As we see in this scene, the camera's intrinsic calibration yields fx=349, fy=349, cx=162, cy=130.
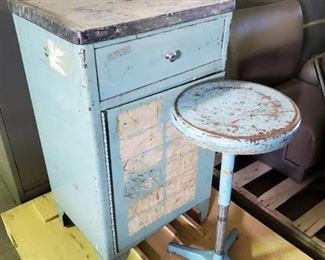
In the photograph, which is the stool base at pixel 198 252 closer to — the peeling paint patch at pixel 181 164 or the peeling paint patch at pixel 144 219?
the peeling paint patch at pixel 144 219

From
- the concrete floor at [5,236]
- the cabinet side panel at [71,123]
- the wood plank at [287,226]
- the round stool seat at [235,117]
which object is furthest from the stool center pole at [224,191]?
the concrete floor at [5,236]

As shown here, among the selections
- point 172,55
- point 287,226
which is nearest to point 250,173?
point 287,226

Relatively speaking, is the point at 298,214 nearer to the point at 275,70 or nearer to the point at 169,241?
the point at 169,241

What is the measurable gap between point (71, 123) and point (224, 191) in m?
0.47

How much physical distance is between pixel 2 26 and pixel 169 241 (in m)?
0.96

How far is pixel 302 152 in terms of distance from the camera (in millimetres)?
1521

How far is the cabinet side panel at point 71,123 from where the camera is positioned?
82 cm

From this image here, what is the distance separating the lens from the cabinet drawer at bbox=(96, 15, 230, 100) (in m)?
0.82

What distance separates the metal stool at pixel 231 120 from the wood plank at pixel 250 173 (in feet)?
1.99

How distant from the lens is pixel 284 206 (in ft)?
5.17

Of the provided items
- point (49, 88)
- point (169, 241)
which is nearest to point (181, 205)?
point (169, 241)

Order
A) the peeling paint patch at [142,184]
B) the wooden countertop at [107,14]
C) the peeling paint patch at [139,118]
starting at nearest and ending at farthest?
the wooden countertop at [107,14] < the peeling paint patch at [139,118] < the peeling paint patch at [142,184]

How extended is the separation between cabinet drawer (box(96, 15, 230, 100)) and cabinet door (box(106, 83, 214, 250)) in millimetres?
60

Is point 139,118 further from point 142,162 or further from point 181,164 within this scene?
point 181,164
